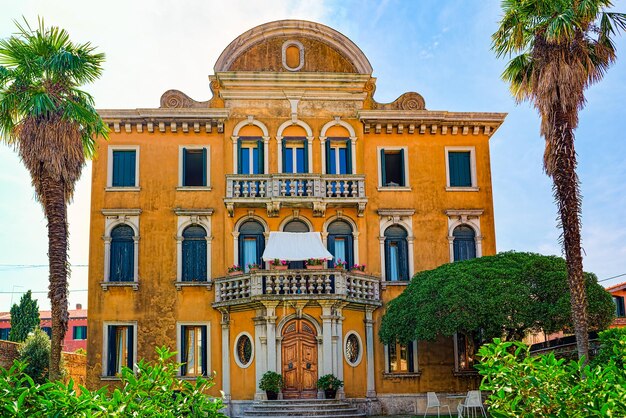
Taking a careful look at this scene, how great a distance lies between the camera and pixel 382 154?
31.1 meters

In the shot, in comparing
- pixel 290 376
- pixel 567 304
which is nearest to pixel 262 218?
pixel 290 376

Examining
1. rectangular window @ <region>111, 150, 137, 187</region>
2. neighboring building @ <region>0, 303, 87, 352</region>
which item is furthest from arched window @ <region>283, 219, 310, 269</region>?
neighboring building @ <region>0, 303, 87, 352</region>

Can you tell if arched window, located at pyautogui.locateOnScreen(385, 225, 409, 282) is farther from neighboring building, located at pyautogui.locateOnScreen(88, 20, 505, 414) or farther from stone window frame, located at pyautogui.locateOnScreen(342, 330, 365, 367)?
stone window frame, located at pyautogui.locateOnScreen(342, 330, 365, 367)

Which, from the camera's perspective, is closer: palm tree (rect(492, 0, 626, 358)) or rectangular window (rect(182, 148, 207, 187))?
palm tree (rect(492, 0, 626, 358))

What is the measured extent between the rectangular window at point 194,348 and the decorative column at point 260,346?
7.83ft

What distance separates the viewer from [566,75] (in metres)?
21.3

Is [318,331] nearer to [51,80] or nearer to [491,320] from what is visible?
[491,320]

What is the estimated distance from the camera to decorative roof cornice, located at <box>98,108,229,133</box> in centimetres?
3022

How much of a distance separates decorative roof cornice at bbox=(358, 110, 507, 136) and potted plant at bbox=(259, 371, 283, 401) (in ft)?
33.8

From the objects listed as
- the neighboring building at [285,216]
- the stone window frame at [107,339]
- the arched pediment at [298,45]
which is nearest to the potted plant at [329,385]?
the neighboring building at [285,216]

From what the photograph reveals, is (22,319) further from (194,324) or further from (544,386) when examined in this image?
(544,386)

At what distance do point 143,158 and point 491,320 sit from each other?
1458cm

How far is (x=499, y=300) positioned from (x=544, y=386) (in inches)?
681

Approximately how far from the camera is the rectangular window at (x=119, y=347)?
29.2 metres
